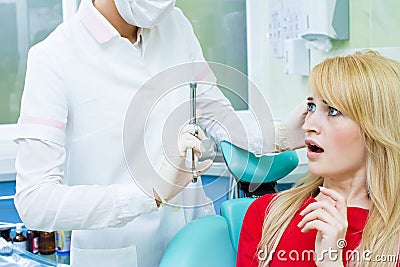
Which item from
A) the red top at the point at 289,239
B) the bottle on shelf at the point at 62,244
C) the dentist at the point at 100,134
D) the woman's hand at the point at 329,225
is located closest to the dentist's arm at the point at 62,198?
the dentist at the point at 100,134

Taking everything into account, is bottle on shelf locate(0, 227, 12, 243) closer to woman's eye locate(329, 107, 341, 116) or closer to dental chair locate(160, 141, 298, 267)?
dental chair locate(160, 141, 298, 267)

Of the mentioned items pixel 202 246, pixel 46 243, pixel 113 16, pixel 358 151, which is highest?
pixel 113 16

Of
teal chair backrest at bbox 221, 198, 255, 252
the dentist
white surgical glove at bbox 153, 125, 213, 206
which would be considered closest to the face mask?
the dentist

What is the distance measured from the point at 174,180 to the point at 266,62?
161 cm

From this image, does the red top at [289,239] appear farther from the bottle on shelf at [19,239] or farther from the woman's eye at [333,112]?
the bottle on shelf at [19,239]

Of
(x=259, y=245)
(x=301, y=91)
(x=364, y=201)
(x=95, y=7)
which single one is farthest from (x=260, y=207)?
(x=301, y=91)

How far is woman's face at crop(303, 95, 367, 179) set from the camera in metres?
1.29

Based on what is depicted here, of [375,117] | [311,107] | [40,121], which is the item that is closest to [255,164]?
[311,107]

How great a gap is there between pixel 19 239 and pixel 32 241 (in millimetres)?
46

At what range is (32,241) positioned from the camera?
2250 mm

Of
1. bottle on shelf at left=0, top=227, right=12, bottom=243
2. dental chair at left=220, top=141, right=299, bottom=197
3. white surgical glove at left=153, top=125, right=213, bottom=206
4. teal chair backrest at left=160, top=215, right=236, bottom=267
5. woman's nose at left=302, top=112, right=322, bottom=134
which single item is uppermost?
woman's nose at left=302, top=112, right=322, bottom=134

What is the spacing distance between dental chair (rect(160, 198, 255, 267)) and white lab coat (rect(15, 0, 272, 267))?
74mm

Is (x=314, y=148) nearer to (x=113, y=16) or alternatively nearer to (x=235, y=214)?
(x=235, y=214)

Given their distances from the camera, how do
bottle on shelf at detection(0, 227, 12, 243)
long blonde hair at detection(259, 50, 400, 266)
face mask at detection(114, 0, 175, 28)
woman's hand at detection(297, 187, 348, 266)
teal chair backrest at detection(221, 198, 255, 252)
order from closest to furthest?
1. woman's hand at detection(297, 187, 348, 266)
2. long blonde hair at detection(259, 50, 400, 266)
3. face mask at detection(114, 0, 175, 28)
4. teal chair backrest at detection(221, 198, 255, 252)
5. bottle on shelf at detection(0, 227, 12, 243)
